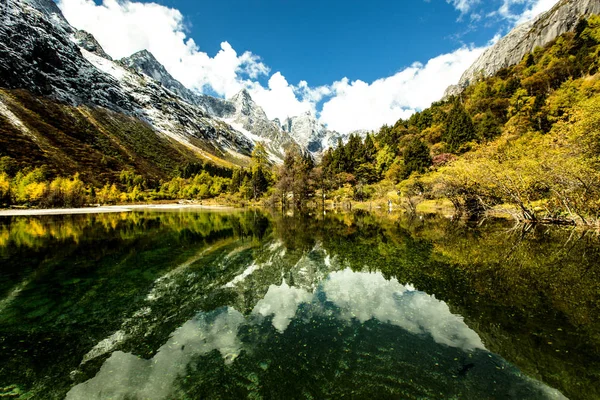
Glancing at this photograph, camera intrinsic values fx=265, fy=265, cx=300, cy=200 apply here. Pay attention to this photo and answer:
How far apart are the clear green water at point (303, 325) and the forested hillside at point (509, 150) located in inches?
480

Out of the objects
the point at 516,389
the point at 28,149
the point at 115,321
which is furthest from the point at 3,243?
the point at 28,149

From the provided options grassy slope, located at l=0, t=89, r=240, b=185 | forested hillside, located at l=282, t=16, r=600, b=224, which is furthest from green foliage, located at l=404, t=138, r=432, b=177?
grassy slope, located at l=0, t=89, r=240, b=185

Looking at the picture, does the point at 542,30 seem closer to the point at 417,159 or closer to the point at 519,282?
the point at 417,159

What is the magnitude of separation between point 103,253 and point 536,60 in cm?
15109

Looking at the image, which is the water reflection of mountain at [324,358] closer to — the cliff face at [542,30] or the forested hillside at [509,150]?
the forested hillside at [509,150]

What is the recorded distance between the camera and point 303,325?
988 centimetres

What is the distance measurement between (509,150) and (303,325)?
137 ft

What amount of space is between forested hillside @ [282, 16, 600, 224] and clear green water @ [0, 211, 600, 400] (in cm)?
1219

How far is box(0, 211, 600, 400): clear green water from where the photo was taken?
6473mm

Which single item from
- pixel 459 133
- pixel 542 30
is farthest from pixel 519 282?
pixel 542 30

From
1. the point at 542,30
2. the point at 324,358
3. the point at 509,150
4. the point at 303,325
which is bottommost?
the point at 303,325

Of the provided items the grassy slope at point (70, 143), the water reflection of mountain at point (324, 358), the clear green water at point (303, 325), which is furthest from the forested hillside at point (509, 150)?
the grassy slope at point (70, 143)

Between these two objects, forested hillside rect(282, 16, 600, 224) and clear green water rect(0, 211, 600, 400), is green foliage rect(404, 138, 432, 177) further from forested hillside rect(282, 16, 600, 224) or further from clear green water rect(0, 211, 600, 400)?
clear green water rect(0, 211, 600, 400)

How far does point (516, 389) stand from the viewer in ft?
20.5
